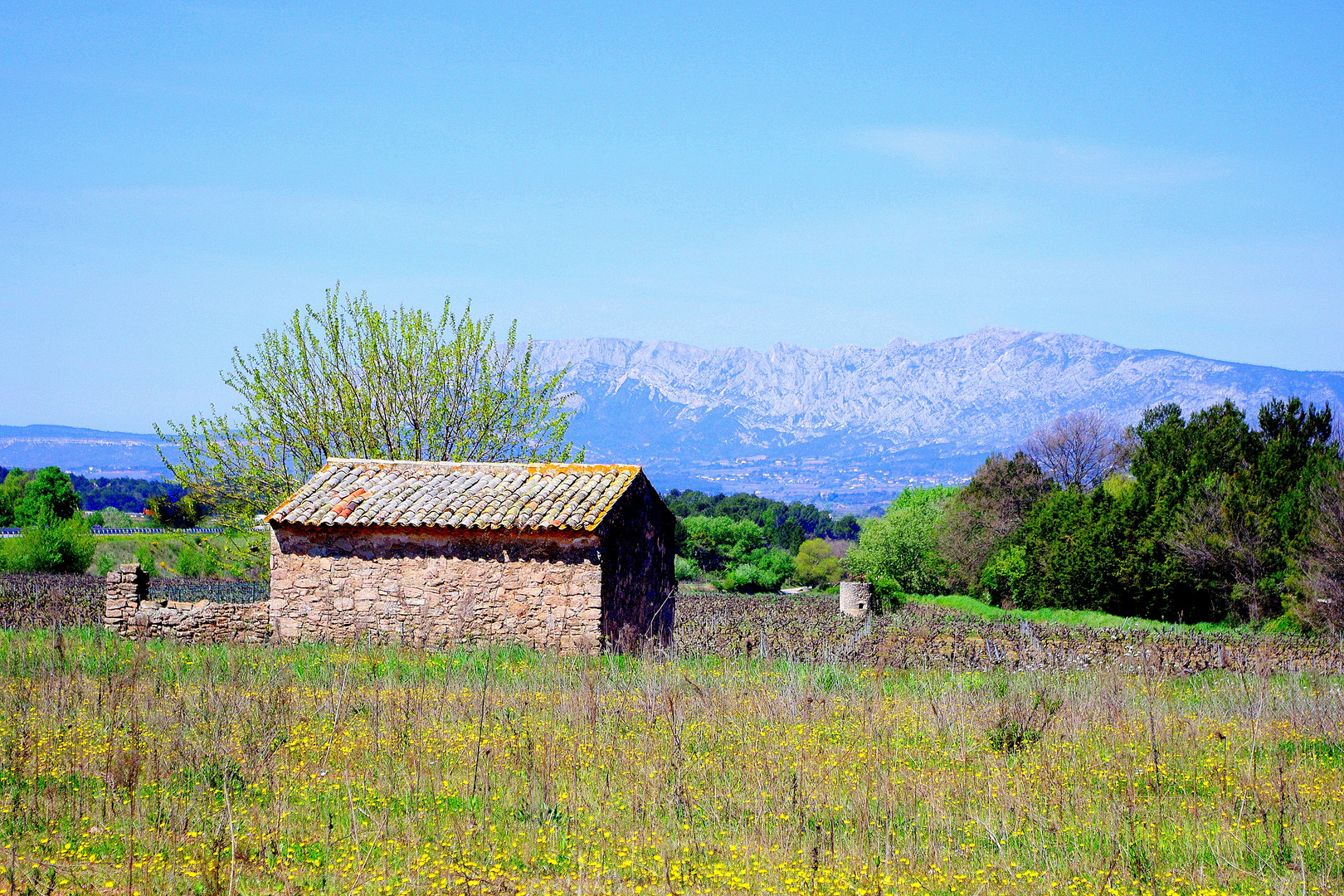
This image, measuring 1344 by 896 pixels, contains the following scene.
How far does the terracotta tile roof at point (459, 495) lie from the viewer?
17.5 m

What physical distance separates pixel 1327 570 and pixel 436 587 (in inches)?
1072

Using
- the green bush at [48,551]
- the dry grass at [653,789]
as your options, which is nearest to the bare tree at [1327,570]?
the dry grass at [653,789]

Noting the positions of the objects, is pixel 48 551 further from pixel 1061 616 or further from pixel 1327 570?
pixel 1327 570

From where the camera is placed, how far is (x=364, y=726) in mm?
9312

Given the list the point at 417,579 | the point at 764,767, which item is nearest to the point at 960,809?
the point at 764,767

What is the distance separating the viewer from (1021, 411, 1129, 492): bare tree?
72.6 m

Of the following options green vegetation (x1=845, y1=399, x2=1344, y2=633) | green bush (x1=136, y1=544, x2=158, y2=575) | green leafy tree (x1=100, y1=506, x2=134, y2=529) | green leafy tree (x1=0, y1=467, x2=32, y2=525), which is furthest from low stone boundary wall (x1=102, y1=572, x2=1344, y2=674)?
green leafy tree (x1=0, y1=467, x2=32, y2=525)

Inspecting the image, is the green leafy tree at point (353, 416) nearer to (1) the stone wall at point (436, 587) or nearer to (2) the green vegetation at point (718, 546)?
(1) the stone wall at point (436, 587)

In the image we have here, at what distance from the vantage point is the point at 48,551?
155 ft

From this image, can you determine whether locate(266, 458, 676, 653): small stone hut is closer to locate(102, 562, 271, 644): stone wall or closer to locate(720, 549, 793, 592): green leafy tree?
locate(102, 562, 271, 644): stone wall

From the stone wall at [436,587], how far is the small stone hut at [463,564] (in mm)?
20

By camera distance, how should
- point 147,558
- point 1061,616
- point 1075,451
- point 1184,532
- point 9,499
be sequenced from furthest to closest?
point 9,499, point 1075,451, point 147,558, point 1061,616, point 1184,532

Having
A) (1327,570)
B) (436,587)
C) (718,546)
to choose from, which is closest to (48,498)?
(718,546)

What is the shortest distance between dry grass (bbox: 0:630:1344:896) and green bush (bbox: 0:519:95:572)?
137 ft
